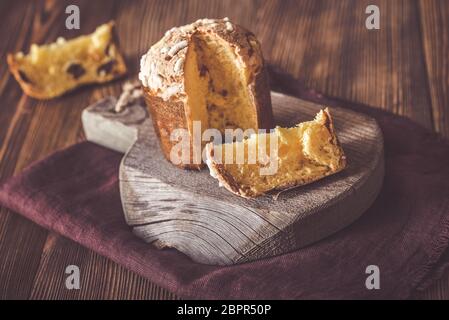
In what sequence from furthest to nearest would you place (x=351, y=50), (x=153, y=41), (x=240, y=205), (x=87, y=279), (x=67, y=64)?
1. (x=153, y=41)
2. (x=351, y=50)
3. (x=67, y=64)
4. (x=87, y=279)
5. (x=240, y=205)

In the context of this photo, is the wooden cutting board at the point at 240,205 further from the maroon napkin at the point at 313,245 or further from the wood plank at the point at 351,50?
the wood plank at the point at 351,50

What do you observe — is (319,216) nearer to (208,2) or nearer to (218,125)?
(218,125)

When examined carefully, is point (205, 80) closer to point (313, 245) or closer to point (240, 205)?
point (240, 205)

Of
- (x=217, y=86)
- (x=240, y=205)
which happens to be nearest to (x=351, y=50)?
(x=217, y=86)

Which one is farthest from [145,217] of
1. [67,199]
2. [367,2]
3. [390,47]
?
[367,2]

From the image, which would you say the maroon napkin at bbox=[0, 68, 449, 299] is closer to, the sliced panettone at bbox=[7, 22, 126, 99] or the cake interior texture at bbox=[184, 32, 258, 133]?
the cake interior texture at bbox=[184, 32, 258, 133]

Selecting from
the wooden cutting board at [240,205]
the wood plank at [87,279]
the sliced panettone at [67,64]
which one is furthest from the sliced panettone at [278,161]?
the sliced panettone at [67,64]

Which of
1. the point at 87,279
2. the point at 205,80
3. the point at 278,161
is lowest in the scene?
the point at 87,279

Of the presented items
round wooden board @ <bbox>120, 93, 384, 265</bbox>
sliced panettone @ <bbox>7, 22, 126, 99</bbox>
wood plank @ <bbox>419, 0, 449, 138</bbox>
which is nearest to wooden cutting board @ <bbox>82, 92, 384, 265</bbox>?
round wooden board @ <bbox>120, 93, 384, 265</bbox>
